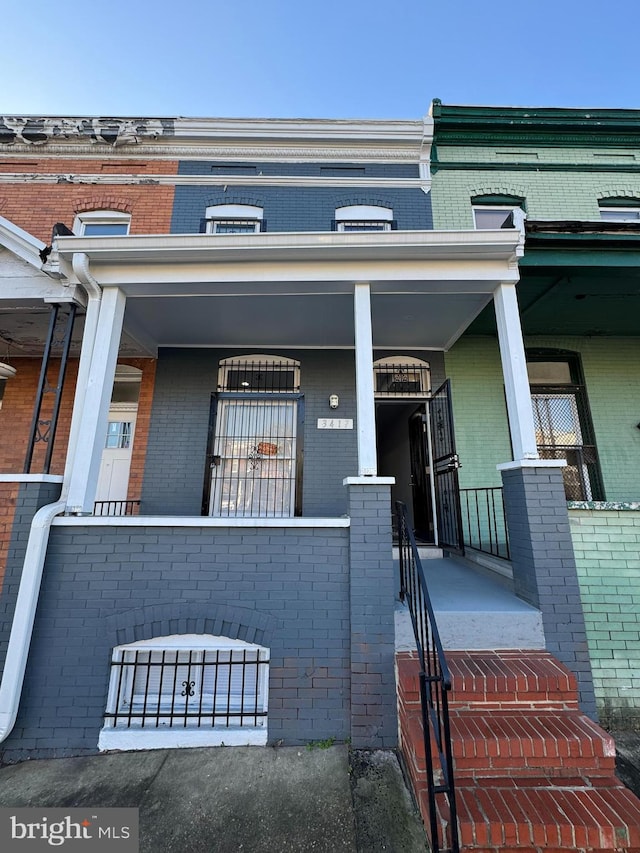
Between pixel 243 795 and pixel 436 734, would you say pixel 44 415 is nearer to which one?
pixel 243 795

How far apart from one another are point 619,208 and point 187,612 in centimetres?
807

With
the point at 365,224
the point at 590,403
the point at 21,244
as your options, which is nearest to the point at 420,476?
the point at 590,403

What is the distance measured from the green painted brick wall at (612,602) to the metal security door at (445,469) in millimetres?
1363

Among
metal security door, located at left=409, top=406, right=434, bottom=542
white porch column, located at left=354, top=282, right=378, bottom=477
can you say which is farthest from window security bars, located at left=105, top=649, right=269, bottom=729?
metal security door, located at left=409, top=406, right=434, bottom=542

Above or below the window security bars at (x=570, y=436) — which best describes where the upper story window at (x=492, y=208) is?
above

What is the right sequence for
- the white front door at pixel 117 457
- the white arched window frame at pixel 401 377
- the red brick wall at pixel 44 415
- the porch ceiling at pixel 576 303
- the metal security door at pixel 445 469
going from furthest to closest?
the white arched window frame at pixel 401 377, the white front door at pixel 117 457, the red brick wall at pixel 44 415, the metal security door at pixel 445 469, the porch ceiling at pixel 576 303

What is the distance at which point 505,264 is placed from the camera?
3662 mm

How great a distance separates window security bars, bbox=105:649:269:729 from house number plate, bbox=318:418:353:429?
9.15 ft

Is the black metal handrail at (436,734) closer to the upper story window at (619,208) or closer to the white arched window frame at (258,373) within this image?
the white arched window frame at (258,373)

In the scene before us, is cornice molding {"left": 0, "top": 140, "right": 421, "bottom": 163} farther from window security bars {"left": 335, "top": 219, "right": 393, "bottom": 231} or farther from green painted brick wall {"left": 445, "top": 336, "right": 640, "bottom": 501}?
green painted brick wall {"left": 445, "top": 336, "right": 640, "bottom": 501}

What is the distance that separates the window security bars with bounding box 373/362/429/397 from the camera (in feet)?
18.0

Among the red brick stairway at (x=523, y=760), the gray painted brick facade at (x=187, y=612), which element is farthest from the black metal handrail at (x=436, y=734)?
the gray painted brick facade at (x=187, y=612)

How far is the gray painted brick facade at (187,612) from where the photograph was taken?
2.78m

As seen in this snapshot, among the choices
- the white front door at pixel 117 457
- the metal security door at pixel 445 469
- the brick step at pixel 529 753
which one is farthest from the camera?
the white front door at pixel 117 457
